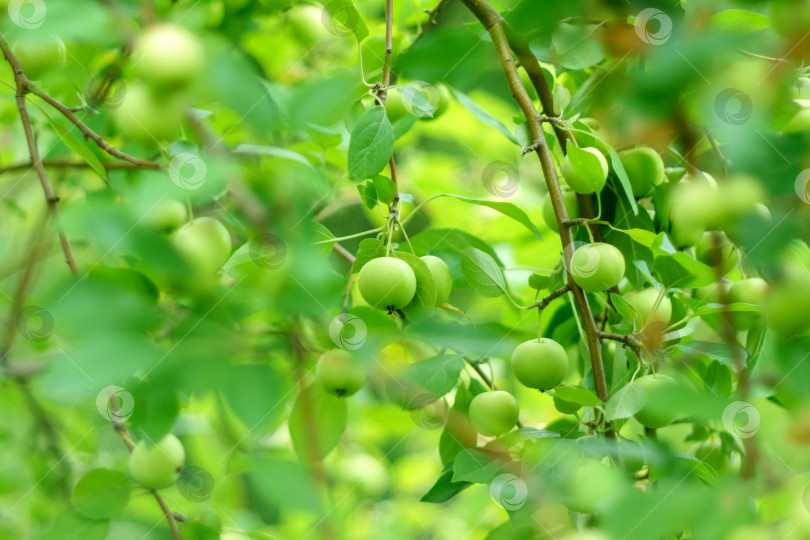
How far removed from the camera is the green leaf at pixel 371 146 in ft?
1.53

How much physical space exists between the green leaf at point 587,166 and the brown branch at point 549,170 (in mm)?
26

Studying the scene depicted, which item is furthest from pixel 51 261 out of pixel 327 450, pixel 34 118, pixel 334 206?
pixel 327 450

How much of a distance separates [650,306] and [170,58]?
45 centimetres

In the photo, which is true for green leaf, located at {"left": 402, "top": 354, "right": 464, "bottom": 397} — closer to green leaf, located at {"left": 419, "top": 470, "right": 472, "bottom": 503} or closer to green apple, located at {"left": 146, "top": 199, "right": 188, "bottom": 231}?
green leaf, located at {"left": 419, "top": 470, "right": 472, "bottom": 503}

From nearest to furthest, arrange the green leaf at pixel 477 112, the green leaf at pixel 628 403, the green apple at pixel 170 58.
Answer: the green apple at pixel 170 58 < the green leaf at pixel 628 403 < the green leaf at pixel 477 112

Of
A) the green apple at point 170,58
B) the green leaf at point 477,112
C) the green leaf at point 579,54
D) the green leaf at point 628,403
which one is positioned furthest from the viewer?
the green leaf at point 477,112

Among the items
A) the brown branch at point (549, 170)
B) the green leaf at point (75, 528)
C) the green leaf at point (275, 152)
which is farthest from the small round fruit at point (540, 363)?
the green leaf at point (75, 528)

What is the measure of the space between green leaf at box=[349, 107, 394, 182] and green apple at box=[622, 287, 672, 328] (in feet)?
0.76

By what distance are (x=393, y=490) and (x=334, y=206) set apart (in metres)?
0.71

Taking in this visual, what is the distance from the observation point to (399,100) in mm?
591

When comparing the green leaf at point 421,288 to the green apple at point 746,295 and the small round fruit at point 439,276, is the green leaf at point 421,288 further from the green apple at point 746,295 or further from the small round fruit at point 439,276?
the green apple at point 746,295

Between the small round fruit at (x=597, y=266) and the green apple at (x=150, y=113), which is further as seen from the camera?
the small round fruit at (x=597, y=266)

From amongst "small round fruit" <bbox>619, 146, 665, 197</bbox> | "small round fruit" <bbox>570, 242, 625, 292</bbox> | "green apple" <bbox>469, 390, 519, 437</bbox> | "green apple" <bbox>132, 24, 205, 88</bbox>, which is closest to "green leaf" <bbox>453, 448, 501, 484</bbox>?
"green apple" <bbox>469, 390, 519, 437</bbox>

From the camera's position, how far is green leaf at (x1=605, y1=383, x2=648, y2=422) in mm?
418
